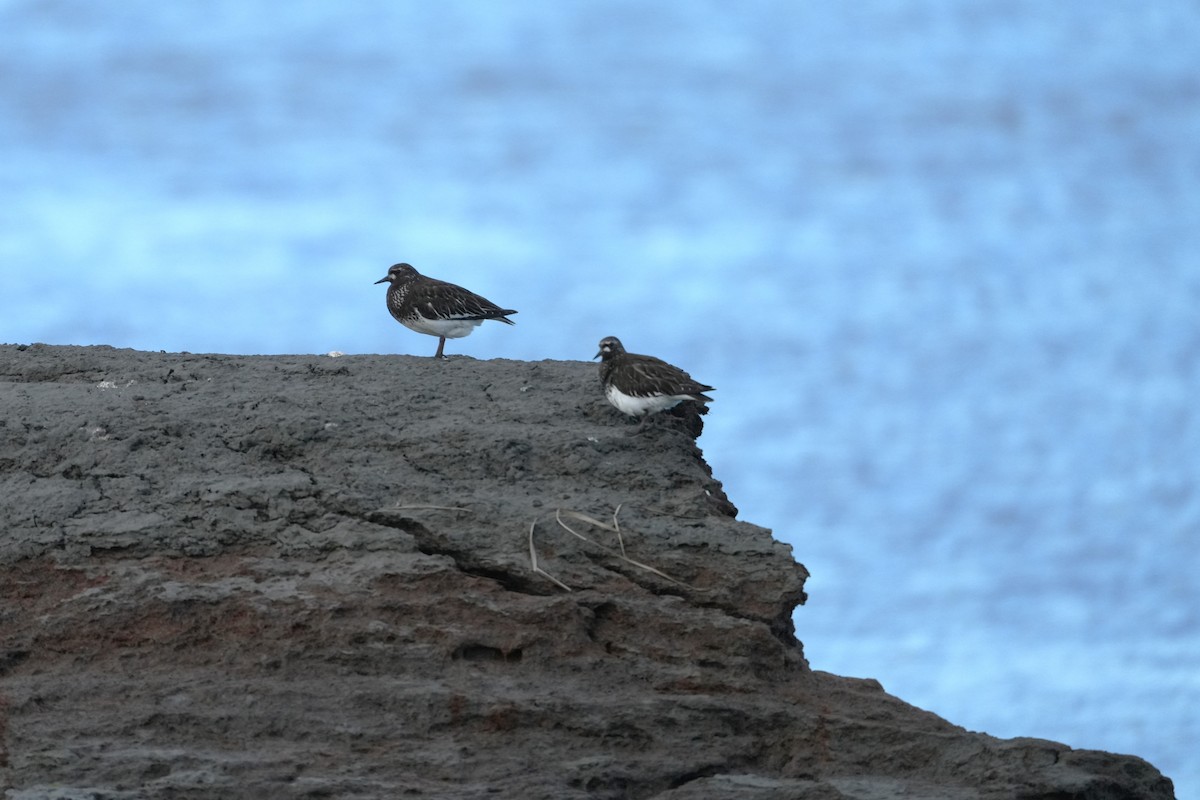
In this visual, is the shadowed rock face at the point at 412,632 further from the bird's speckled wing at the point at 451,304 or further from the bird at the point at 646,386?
the bird's speckled wing at the point at 451,304

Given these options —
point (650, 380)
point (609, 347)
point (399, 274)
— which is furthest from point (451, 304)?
point (650, 380)

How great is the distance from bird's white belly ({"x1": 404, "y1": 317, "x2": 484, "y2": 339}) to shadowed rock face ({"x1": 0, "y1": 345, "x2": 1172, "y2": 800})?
3191 mm

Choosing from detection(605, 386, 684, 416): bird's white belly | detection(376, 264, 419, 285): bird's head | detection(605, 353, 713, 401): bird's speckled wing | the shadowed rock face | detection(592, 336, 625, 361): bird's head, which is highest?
detection(376, 264, 419, 285): bird's head

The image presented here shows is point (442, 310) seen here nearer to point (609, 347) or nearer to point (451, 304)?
point (451, 304)

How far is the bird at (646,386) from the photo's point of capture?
1085 cm

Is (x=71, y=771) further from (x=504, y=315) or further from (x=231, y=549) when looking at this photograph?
(x=504, y=315)

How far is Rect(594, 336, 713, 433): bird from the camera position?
35.6 feet

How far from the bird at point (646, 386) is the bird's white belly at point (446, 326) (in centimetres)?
292

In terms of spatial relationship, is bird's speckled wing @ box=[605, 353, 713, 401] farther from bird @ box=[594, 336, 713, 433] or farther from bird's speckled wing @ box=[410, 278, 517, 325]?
bird's speckled wing @ box=[410, 278, 517, 325]

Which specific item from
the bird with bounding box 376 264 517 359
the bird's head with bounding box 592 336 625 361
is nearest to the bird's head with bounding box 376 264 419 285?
the bird with bounding box 376 264 517 359

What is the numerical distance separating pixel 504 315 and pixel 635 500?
430cm

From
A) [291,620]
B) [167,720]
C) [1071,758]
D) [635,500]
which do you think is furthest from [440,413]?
[1071,758]

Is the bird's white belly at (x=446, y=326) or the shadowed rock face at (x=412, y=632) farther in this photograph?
the bird's white belly at (x=446, y=326)

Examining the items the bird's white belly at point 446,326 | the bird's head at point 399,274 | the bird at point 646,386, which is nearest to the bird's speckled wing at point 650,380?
the bird at point 646,386
